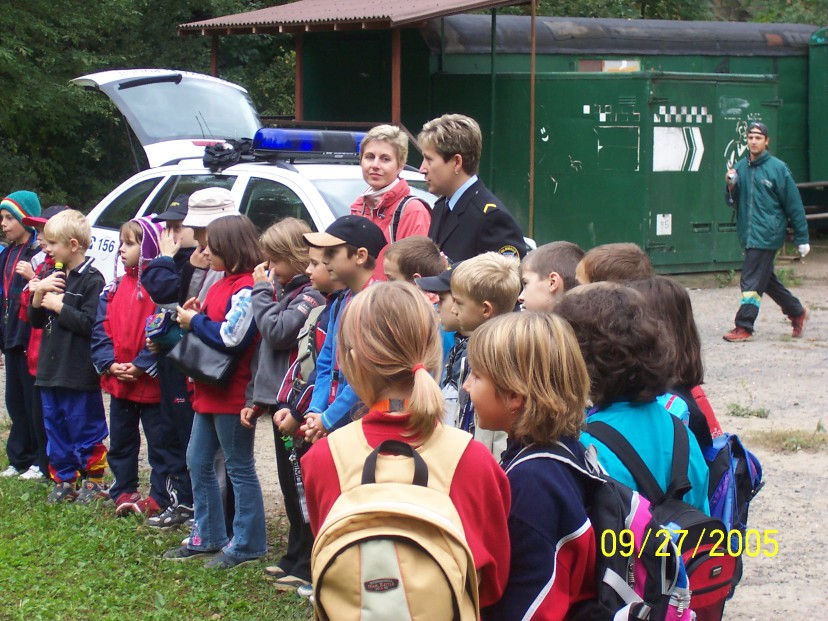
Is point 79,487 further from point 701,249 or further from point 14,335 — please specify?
point 701,249

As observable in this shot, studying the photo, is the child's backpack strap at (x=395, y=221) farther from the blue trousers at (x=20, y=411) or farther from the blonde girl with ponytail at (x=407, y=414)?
the blue trousers at (x=20, y=411)

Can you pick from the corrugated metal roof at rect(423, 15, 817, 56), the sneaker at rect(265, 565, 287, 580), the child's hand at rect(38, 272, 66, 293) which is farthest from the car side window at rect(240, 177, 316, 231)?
the corrugated metal roof at rect(423, 15, 817, 56)

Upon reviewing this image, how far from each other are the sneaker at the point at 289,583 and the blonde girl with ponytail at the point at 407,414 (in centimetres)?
237

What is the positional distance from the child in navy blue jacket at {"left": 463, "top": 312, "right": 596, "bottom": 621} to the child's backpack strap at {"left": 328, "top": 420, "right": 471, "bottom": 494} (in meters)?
0.15

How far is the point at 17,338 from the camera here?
7004 millimetres

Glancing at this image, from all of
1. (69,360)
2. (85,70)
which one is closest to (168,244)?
(69,360)

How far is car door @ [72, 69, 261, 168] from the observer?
10.9 meters

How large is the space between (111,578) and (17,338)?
2.34 meters

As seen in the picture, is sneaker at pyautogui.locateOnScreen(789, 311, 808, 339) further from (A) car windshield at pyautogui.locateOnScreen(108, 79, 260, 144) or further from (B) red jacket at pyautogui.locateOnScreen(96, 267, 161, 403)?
(B) red jacket at pyautogui.locateOnScreen(96, 267, 161, 403)

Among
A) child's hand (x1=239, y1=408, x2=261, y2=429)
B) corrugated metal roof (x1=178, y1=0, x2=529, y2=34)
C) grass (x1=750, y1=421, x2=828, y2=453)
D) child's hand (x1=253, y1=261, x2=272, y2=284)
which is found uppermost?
corrugated metal roof (x1=178, y1=0, x2=529, y2=34)

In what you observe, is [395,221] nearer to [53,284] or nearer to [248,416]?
[248,416]

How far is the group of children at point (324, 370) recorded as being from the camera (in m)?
2.69

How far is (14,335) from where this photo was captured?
7.03 meters

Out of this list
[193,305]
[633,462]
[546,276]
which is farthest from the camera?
[193,305]
